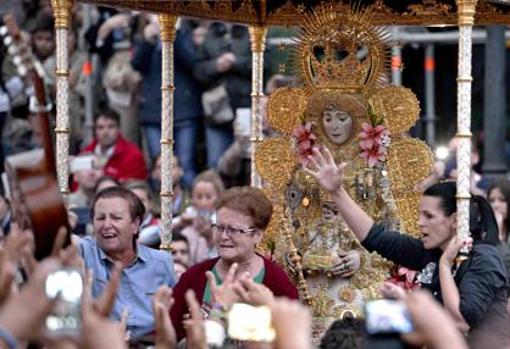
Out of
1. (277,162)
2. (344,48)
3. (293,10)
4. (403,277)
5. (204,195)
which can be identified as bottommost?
(403,277)

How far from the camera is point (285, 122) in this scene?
481 inches

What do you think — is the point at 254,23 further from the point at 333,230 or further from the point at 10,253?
the point at 10,253

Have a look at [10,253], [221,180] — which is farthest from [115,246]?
[221,180]

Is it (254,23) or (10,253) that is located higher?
(254,23)

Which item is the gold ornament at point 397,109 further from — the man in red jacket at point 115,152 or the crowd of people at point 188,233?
the man in red jacket at point 115,152

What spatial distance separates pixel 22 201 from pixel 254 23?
4838 millimetres

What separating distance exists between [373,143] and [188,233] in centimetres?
299

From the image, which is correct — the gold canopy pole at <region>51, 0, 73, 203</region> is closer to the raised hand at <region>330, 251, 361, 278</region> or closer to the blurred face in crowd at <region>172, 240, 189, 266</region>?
the raised hand at <region>330, 251, 361, 278</region>

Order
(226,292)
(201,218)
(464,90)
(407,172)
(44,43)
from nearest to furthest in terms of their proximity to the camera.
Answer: (226,292) → (464,90) → (407,172) → (201,218) → (44,43)

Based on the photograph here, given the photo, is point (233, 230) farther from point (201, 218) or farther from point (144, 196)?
point (201, 218)

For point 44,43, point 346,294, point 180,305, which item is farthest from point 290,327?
point 44,43

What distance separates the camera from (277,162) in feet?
39.8

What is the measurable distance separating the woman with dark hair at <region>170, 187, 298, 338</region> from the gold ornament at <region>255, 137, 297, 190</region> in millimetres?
1557

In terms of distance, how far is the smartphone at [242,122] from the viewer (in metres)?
16.2
